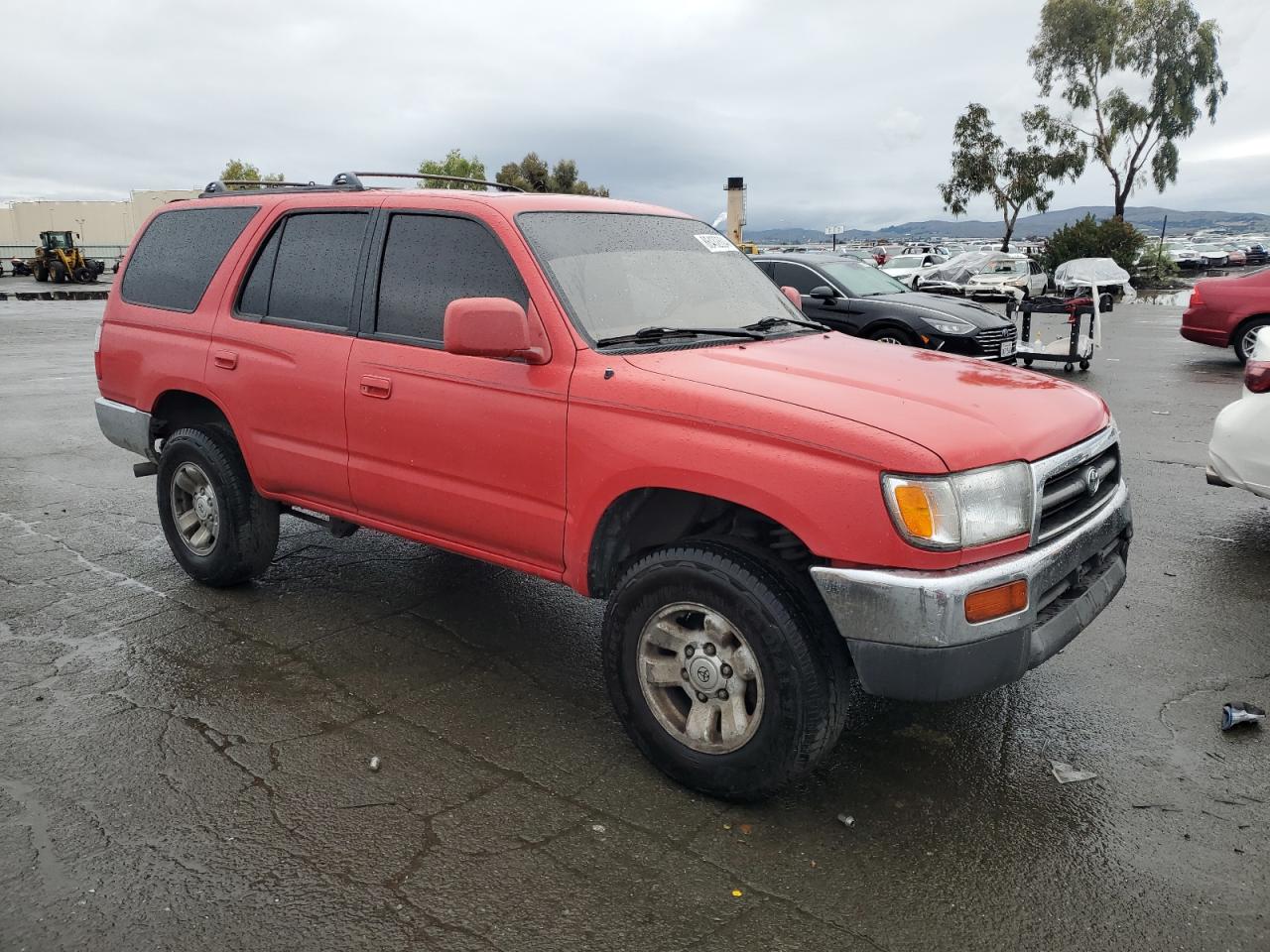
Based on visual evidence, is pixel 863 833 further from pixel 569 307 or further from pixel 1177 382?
pixel 1177 382

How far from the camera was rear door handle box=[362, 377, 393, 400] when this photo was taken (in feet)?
13.5

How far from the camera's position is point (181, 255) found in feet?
17.2

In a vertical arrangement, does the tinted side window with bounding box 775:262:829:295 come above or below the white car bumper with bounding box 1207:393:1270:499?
above

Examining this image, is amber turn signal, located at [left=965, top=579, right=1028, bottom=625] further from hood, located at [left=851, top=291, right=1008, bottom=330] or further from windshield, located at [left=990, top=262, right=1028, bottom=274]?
windshield, located at [left=990, top=262, right=1028, bottom=274]

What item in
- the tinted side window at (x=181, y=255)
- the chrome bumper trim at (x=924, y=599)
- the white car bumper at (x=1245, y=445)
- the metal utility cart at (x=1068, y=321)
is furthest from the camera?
the metal utility cart at (x=1068, y=321)

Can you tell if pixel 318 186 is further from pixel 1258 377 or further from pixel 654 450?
pixel 1258 377

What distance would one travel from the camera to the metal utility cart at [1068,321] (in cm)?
1324

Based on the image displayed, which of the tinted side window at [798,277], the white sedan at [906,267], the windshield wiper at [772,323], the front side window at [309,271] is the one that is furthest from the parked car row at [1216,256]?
the front side window at [309,271]

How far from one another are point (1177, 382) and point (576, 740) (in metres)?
11.9

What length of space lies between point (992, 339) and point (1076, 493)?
906 cm

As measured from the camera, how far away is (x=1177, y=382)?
12.9 metres

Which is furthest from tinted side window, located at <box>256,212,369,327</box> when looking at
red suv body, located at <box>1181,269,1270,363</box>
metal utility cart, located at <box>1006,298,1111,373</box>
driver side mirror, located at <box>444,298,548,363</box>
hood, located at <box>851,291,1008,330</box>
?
red suv body, located at <box>1181,269,1270,363</box>

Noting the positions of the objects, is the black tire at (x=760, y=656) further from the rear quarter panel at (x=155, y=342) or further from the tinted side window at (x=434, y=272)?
the rear quarter panel at (x=155, y=342)

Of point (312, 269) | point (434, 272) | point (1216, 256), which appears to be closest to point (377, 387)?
point (434, 272)
